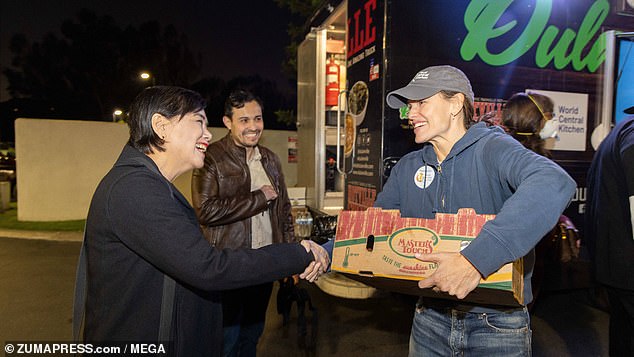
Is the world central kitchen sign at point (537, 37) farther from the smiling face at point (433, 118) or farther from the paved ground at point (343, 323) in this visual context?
the paved ground at point (343, 323)

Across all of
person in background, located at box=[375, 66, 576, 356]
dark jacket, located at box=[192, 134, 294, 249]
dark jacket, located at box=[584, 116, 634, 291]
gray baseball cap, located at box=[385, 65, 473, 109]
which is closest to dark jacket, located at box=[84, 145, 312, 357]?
person in background, located at box=[375, 66, 576, 356]

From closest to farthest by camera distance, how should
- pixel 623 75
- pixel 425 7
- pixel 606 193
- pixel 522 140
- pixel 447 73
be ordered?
pixel 447 73 < pixel 606 193 < pixel 522 140 < pixel 425 7 < pixel 623 75

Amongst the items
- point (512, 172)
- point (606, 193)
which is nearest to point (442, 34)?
point (606, 193)

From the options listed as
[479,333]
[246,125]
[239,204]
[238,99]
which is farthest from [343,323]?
[479,333]

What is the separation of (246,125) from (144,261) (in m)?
1.69

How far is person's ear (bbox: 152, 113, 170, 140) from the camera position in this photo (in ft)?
5.87

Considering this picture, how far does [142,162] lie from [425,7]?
286 centimetres

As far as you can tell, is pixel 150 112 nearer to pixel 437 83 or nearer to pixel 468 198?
Result: pixel 437 83

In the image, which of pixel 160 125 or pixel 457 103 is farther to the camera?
pixel 457 103

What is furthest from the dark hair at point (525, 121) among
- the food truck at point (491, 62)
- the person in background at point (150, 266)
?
the person in background at point (150, 266)

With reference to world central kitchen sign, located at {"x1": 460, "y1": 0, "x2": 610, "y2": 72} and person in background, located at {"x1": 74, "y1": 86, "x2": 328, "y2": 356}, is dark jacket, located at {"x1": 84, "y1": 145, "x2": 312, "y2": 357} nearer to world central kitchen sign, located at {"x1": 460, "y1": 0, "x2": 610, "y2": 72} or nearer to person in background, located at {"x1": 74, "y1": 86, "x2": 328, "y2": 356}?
person in background, located at {"x1": 74, "y1": 86, "x2": 328, "y2": 356}

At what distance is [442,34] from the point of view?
3637mm

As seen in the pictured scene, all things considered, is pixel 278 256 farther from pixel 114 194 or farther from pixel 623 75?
pixel 623 75

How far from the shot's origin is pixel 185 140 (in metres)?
1.86
